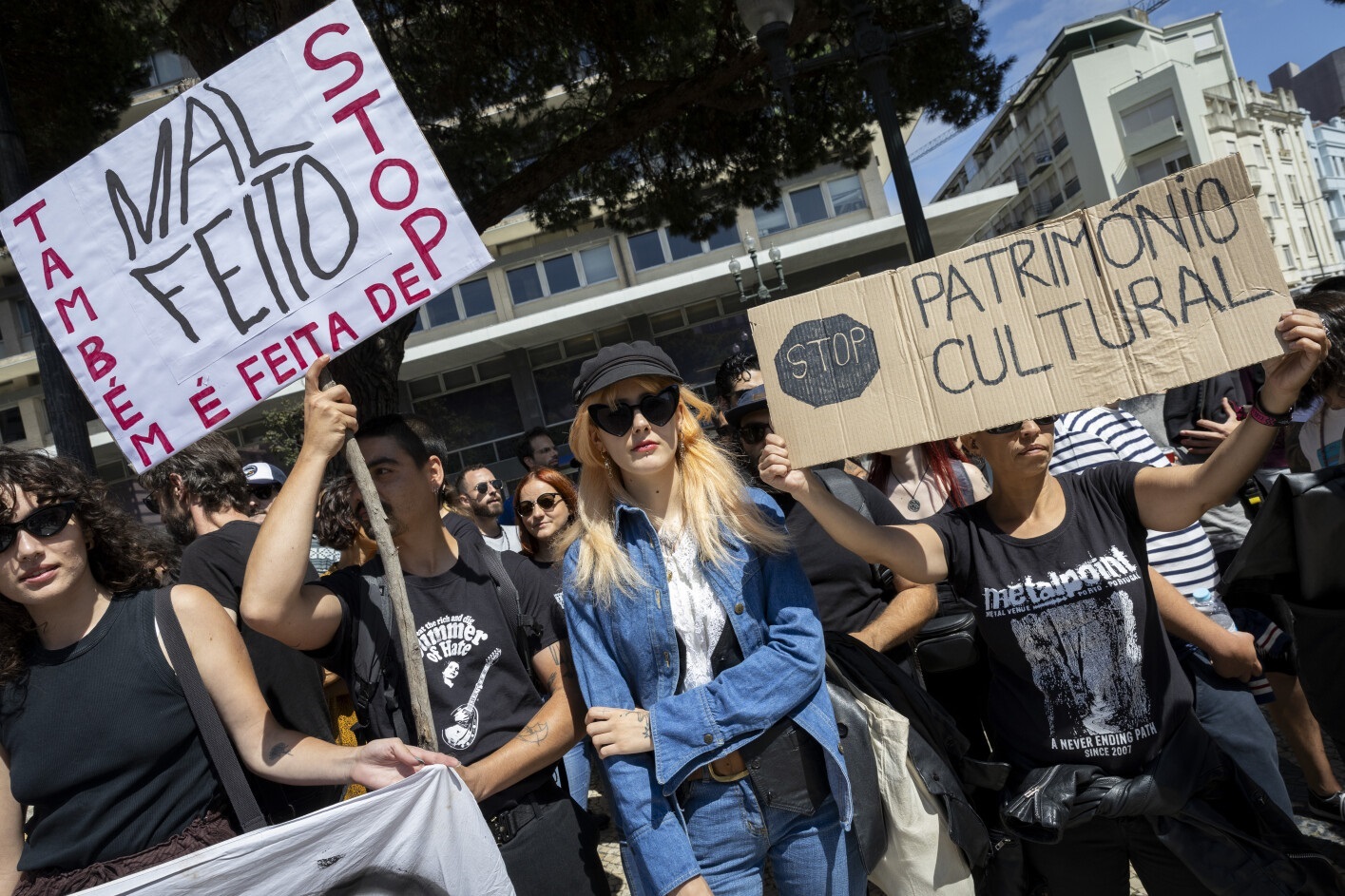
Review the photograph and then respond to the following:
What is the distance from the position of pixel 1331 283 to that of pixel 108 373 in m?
3.68

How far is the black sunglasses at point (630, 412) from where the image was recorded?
2.14m

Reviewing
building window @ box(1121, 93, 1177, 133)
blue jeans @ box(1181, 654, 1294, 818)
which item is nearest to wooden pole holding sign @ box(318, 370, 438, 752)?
blue jeans @ box(1181, 654, 1294, 818)

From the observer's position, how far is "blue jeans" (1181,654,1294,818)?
7.57ft

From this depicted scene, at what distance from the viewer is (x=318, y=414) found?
200 cm

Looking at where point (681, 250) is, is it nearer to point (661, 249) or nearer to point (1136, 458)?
point (661, 249)

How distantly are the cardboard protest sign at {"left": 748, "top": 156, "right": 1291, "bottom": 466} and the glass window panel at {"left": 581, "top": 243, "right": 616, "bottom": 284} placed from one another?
82.1 feet

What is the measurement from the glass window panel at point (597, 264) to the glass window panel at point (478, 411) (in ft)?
12.9

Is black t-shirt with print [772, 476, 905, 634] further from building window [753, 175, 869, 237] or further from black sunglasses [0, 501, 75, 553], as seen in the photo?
building window [753, 175, 869, 237]

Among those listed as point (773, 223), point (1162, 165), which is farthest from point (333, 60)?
point (1162, 165)

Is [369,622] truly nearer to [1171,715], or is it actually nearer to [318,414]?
[318,414]

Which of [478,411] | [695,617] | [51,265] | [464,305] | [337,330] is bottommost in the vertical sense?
[695,617]

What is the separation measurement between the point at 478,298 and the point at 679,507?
25.7 metres

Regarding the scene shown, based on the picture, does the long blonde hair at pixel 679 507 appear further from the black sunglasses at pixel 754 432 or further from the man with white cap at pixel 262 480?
the man with white cap at pixel 262 480

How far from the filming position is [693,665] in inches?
81.8
